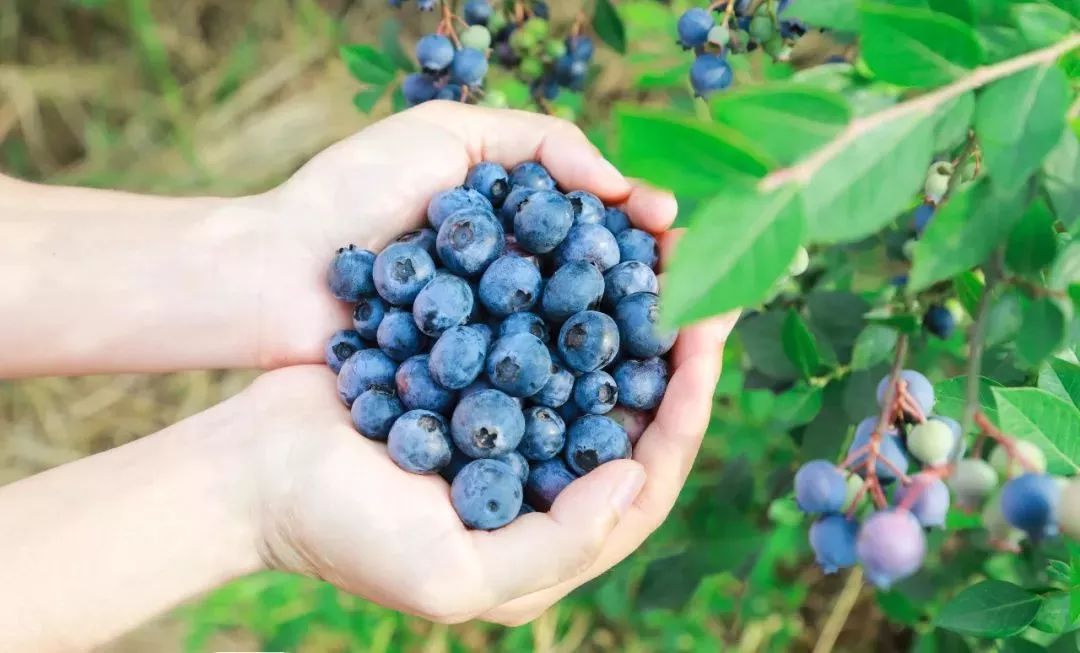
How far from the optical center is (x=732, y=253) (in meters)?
0.46

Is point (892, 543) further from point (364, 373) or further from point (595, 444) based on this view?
point (364, 373)

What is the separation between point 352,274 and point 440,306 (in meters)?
0.19

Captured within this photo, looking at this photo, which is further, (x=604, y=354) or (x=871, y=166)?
(x=604, y=354)

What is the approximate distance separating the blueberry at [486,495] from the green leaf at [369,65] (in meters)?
0.81

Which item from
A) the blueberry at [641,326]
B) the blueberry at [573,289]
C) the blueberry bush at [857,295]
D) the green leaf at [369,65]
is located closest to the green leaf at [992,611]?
the blueberry bush at [857,295]

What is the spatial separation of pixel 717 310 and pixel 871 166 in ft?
0.48

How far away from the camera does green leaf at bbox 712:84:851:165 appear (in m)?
0.49

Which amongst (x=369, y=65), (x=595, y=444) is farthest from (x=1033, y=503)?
(x=369, y=65)

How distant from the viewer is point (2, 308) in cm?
148

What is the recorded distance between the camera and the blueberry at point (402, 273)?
1.25m

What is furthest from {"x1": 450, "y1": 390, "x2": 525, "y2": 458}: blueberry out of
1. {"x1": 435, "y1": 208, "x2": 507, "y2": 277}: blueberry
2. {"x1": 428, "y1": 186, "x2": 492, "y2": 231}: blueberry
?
{"x1": 428, "y1": 186, "x2": 492, "y2": 231}: blueberry

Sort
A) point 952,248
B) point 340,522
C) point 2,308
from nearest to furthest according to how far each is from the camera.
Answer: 1. point 952,248
2. point 340,522
3. point 2,308

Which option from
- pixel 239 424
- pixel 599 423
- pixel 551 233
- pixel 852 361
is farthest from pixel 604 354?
pixel 239 424

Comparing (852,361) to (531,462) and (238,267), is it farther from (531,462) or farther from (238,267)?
(238,267)
